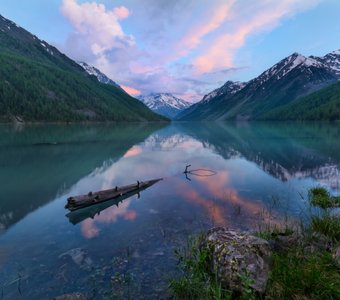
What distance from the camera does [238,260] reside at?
394 inches

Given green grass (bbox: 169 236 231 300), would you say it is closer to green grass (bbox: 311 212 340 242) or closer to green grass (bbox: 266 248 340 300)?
green grass (bbox: 266 248 340 300)

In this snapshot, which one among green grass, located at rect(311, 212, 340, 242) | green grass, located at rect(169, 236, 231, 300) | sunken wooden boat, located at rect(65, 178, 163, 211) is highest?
green grass, located at rect(311, 212, 340, 242)

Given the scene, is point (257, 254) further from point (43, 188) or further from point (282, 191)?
point (43, 188)

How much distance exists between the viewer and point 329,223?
48.1 ft

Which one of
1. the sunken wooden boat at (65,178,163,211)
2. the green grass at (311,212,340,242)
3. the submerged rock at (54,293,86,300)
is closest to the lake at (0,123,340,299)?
the sunken wooden boat at (65,178,163,211)

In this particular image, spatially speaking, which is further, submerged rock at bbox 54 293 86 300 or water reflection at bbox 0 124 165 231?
water reflection at bbox 0 124 165 231

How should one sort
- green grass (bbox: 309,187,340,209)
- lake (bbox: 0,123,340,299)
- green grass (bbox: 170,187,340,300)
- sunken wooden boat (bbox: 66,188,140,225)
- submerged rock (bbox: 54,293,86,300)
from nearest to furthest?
green grass (bbox: 170,187,340,300)
submerged rock (bbox: 54,293,86,300)
lake (bbox: 0,123,340,299)
sunken wooden boat (bbox: 66,188,140,225)
green grass (bbox: 309,187,340,209)

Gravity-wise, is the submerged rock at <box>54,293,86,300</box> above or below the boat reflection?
above

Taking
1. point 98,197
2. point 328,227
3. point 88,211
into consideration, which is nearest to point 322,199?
point 328,227

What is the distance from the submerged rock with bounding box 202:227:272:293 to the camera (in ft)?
31.8

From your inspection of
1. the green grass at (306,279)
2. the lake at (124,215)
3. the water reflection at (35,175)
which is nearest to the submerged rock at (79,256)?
the lake at (124,215)

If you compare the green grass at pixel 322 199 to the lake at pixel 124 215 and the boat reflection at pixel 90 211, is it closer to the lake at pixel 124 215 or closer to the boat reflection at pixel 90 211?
the lake at pixel 124 215

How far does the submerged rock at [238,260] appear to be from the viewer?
9.69 meters

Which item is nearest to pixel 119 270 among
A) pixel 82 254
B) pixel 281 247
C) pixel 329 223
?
pixel 82 254
